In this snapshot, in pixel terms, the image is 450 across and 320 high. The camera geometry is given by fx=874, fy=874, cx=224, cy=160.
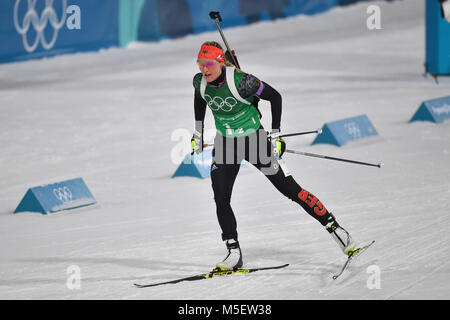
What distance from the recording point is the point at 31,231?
8.49m

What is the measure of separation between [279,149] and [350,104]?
935cm

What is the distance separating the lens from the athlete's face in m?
6.28

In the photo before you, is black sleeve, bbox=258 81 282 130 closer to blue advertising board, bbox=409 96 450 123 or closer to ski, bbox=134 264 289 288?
ski, bbox=134 264 289 288

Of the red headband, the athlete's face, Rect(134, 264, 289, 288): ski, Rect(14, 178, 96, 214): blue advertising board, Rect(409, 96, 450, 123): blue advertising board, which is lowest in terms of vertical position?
Rect(409, 96, 450, 123): blue advertising board

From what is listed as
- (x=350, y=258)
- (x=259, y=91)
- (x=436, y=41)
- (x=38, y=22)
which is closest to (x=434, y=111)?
(x=436, y=41)

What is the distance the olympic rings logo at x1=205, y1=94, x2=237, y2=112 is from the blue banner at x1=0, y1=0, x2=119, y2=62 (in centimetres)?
1242

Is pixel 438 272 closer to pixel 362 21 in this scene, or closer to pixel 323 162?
pixel 323 162

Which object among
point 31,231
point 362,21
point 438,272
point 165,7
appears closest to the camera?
point 438,272

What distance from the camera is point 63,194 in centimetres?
934

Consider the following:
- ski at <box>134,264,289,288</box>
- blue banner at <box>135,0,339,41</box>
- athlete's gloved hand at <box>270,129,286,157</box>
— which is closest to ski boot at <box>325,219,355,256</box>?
ski at <box>134,264,289,288</box>

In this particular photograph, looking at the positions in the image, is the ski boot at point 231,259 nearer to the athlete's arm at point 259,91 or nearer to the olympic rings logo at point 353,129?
the athlete's arm at point 259,91

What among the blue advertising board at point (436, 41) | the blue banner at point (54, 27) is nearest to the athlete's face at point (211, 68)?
the blue advertising board at point (436, 41)

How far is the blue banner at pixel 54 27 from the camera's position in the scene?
59.0 ft
